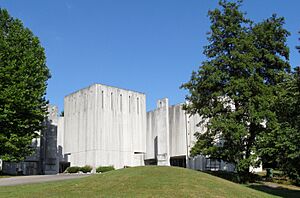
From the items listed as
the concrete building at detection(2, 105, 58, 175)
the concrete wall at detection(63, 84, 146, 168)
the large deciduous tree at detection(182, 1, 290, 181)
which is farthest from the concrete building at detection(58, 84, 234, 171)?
the large deciduous tree at detection(182, 1, 290, 181)

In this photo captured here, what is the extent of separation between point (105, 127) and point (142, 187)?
32.3 metres

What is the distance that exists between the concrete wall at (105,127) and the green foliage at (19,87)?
1313 cm

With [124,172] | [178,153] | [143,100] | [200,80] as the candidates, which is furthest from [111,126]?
[124,172]

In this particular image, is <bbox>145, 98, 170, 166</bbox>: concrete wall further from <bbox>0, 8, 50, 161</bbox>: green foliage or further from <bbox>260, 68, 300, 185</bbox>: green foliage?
<bbox>260, 68, 300, 185</bbox>: green foliage

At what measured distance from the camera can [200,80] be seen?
1254 inches

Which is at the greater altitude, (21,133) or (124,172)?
(21,133)

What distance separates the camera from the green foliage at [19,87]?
106 ft

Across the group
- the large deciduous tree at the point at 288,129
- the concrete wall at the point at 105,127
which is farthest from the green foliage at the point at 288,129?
the concrete wall at the point at 105,127

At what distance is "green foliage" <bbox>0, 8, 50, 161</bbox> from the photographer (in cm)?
3241

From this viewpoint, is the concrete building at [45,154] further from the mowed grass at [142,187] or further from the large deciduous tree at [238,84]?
the mowed grass at [142,187]

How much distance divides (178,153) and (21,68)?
26.7 m

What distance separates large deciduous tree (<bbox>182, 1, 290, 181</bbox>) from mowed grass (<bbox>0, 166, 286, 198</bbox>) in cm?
833

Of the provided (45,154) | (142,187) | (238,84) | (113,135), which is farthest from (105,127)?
(142,187)

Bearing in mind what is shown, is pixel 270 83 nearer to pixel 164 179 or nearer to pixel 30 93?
pixel 164 179
